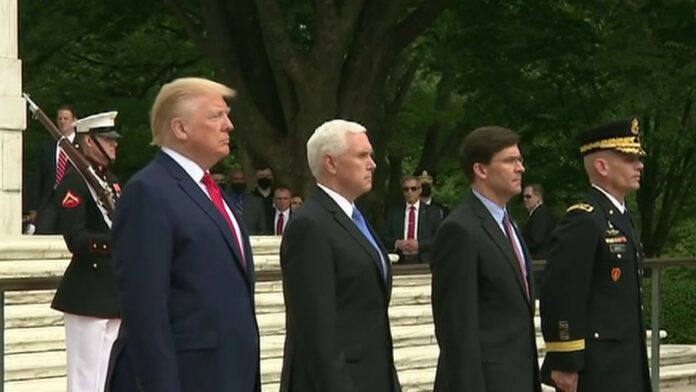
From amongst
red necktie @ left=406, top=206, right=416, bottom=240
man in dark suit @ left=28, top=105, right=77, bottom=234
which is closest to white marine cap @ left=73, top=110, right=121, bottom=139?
man in dark suit @ left=28, top=105, right=77, bottom=234

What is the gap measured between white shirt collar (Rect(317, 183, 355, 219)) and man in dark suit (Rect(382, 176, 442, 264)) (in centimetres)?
1092

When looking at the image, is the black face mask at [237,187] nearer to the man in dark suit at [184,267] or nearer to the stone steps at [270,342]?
the stone steps at [270,342]

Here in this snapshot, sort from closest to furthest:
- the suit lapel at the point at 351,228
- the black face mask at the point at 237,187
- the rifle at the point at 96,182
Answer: the suit lapel at the point at 351,228, the rifle at the point at 96,182, the black face mask at the point at 237,187

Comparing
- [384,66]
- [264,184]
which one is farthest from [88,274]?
[384,66]

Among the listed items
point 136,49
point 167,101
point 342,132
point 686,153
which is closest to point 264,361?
point 342,132

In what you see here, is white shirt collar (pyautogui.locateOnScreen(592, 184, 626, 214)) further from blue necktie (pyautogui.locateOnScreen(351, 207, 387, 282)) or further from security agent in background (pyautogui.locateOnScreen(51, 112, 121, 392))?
security agent in background (pyautogui.locateOnScreen(51, 112, 121, 392))

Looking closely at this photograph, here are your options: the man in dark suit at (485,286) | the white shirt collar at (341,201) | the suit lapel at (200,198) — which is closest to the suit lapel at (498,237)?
the man in dark suit at (485,286)

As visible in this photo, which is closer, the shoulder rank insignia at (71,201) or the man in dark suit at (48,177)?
the shoulder rank insignia at (71,201)

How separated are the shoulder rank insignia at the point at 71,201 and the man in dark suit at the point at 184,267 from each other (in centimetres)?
350

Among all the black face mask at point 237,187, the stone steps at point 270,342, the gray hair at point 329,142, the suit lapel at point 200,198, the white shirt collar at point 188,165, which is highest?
the black face mask at point 237,187

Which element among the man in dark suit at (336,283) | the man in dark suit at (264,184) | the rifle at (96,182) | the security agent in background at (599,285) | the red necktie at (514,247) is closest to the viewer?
the man in dark suit at (336,283)

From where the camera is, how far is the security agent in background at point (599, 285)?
324 inches

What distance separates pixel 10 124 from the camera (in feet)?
49.0

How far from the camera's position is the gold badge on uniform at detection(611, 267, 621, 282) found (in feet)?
27.6
